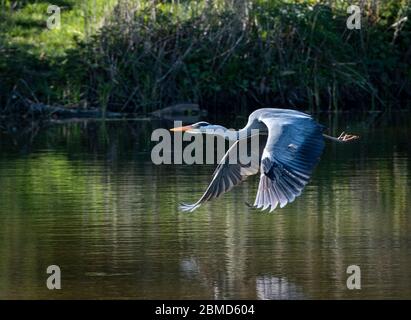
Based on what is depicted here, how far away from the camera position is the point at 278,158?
1110 cm

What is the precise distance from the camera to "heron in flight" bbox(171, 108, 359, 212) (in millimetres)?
10961

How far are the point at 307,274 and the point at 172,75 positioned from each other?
14291 mm

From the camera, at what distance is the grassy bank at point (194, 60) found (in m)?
24.8

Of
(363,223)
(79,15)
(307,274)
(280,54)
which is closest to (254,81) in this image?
(280,54)

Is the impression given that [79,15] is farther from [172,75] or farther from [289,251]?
[289,251]

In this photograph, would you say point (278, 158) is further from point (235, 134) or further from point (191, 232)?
point (191, 232)

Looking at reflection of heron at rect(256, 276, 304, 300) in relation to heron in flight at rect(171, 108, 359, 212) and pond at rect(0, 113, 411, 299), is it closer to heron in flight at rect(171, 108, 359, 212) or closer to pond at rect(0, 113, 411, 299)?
pond at rect(0, 113, 411, 299)

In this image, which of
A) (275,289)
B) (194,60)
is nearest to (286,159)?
(275,289)

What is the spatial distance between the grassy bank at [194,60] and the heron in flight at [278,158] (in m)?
12.3

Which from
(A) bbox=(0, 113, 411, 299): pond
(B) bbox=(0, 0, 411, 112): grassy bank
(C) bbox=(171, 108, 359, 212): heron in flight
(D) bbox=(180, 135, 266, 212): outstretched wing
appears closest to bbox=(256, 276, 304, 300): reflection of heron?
(A) bbox=(0, 113, 411, 299): pond

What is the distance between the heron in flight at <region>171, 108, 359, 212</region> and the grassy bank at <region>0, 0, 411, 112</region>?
12306 millimetres

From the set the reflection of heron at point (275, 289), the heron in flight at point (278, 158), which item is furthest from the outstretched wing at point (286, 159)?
the reflection of heron at point (275, 289)

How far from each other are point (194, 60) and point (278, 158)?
14328 mm

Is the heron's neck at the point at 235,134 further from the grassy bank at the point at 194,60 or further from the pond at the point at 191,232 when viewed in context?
the grassy bank at the point at 194,60
